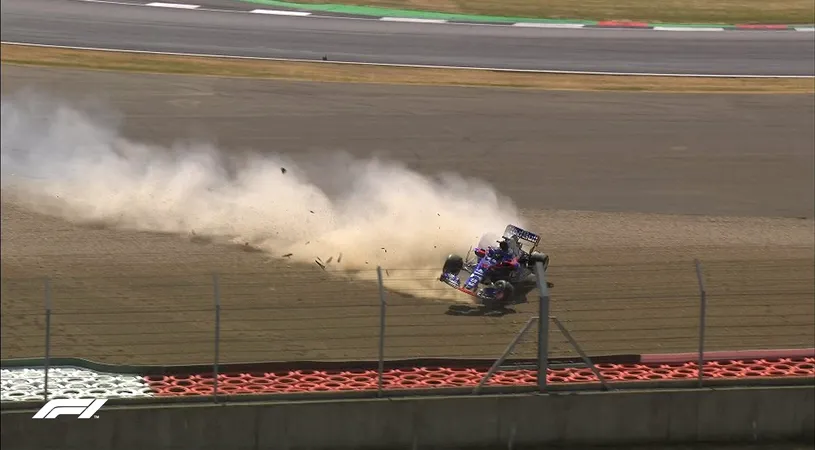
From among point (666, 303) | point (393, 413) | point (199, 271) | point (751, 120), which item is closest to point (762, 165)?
point (751, 120)

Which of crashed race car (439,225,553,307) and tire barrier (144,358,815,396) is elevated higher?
crashed race car (439,225,553,307)

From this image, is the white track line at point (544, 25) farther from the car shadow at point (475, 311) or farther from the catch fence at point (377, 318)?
the car shadow at point (475, 311)

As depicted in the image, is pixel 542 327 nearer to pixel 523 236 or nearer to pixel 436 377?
pixel 436 377

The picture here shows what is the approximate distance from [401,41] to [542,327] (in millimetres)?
18981

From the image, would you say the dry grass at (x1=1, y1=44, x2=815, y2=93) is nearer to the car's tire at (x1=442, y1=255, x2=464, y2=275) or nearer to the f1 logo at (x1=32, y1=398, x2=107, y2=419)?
the car's tire at (x1=442, y1=255, x2=464, y2=275)

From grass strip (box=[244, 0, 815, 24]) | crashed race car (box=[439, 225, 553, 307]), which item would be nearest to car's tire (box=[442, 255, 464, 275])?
crashed race car (box=[439, 225, 553, 307])

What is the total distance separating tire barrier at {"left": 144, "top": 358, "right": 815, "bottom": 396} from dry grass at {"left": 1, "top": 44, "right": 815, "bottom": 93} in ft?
44.4

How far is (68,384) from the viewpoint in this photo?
47.0 ft

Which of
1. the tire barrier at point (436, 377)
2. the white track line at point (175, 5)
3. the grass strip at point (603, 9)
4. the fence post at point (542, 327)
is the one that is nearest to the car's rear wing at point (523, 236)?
the tire barrier at point (436, 377)

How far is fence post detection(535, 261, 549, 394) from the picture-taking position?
44.8 feet

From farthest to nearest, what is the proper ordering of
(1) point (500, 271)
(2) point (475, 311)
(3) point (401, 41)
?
(3) point (401, 41)
(1) point (500, 271)
(2) point (475, 311)

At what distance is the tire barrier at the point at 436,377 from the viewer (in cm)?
1470

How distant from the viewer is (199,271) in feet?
60.9

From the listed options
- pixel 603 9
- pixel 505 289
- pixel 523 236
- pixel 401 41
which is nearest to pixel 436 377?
pixel 505 289
